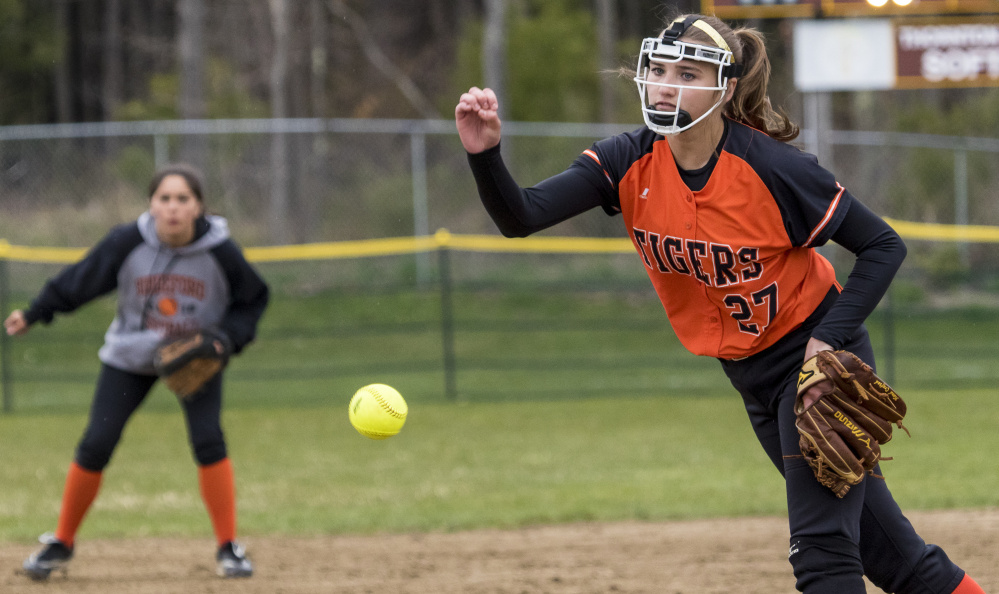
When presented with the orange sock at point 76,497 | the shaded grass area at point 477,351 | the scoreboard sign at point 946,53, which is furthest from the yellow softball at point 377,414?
the scoreboard sign at point 946,53

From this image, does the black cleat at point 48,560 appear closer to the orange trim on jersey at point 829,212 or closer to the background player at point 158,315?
the background player at point 158,315

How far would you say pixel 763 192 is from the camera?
2.91 metres

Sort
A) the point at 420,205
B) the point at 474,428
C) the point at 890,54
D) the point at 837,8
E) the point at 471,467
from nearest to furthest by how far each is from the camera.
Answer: the point at 471,467 → the point at 474,428 → the point at 837,8 → the point at 890,54 → the point at 420,205

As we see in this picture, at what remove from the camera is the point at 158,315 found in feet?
16.1

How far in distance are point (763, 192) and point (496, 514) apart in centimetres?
361

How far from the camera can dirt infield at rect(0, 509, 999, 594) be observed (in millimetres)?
4602

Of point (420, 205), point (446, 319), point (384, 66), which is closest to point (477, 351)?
point (420, 205)

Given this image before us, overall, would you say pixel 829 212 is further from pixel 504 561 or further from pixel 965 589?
pixel 504 561

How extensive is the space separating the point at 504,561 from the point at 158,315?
6.14ft

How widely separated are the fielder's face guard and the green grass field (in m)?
3.43

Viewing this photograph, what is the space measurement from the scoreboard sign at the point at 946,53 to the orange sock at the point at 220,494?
7.58 m

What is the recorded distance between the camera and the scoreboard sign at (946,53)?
10109mm

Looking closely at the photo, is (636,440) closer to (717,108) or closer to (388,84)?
(717,108)

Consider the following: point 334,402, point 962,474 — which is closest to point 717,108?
point 962,474
